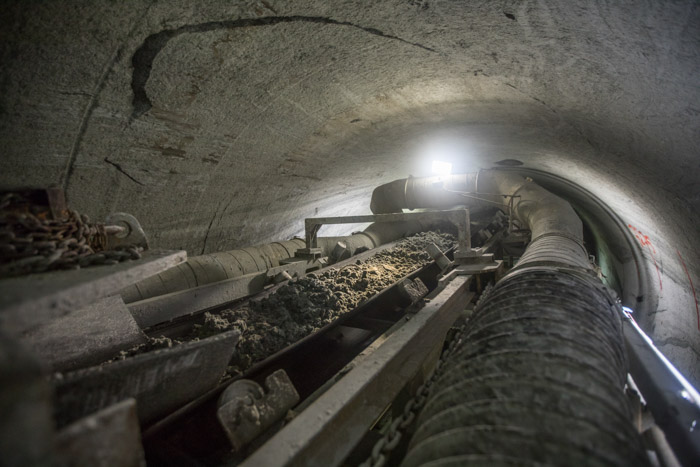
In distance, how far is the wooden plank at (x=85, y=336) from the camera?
1.56m

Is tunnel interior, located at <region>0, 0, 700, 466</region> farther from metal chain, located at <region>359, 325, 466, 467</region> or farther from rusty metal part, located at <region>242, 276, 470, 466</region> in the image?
metal chain, located at <region>359, 325, 466, 467</region>

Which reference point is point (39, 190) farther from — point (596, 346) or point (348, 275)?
point (348, 275)

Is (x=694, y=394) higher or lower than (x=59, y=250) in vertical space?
lower

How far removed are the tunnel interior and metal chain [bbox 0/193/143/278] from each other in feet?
0.37

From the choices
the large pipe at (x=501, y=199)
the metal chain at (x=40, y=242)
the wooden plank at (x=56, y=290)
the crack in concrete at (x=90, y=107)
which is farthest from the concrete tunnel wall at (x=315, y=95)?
the large pipe at (x=501, y=199)

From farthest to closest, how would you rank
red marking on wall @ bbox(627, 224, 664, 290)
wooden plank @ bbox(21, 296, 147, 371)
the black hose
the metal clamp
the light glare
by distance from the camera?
the light glare < red marking on wall @ bbox(627, 224, 664, 290) < the metal clamp < wooden plank @ bbox(21, 296, 147, 371) < the black hose

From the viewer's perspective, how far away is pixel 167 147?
118 inches

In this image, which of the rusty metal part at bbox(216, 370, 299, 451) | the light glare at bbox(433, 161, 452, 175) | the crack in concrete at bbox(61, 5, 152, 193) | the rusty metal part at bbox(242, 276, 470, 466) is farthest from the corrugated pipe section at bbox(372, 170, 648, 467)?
the light glare at bbox(433, 161, 452, 175)

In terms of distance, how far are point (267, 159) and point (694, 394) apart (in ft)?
13.1

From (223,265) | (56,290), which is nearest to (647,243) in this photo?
(223,265)

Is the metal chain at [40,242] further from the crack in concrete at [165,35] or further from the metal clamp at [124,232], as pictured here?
the crack in concrete at [165,35]

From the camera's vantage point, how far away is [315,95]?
3.29 meters

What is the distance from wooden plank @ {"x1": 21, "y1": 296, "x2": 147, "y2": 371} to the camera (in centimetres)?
156

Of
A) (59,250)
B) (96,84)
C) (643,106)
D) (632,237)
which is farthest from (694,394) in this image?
(632,237)
